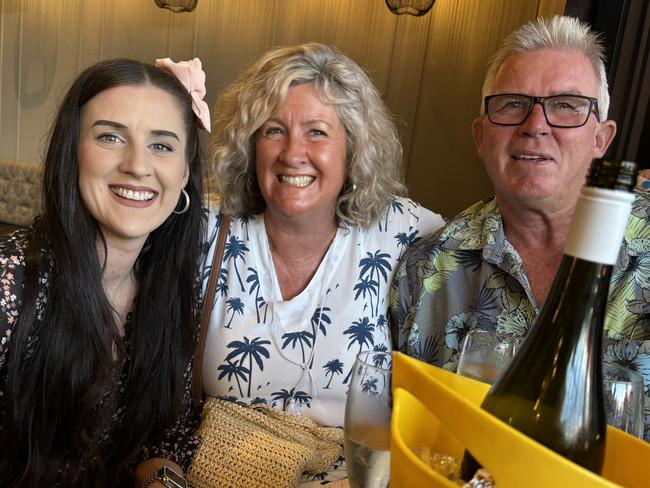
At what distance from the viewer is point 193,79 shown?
1569 mm

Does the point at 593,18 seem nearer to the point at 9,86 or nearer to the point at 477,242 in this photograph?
the point at 477,242

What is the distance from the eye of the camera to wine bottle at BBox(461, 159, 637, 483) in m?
0.48

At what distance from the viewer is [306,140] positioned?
1760mm

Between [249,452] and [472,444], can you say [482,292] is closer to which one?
[249,452]

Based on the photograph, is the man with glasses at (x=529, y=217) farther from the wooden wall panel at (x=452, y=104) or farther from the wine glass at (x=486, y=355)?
the wooden wall panel at (x=452, y=104)

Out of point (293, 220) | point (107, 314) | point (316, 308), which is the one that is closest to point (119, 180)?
point (107, 314)

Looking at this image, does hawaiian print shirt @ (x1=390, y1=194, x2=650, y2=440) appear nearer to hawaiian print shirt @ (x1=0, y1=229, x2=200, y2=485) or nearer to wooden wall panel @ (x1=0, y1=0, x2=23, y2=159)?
hawaiian print shirt @ (x1=0, y1=229, x2=200, y2=485)

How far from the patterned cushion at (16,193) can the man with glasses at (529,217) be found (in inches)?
201

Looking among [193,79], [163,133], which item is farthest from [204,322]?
[193,79]

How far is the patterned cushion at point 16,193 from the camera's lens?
18.8ft

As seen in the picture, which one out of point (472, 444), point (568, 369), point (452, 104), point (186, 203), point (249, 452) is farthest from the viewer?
point (452, 104)

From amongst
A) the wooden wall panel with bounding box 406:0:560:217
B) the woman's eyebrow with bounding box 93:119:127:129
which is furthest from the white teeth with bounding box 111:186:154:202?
the wooden wall panel with bounding box 406:0:560:217

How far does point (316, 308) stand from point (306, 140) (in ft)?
1.63

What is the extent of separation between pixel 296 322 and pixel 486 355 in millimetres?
1057
